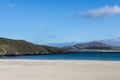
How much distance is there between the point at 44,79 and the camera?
24.4 m

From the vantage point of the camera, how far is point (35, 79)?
80.2 ft

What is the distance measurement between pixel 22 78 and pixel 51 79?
96.8 inches

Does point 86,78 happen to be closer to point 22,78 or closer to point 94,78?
point 94,78

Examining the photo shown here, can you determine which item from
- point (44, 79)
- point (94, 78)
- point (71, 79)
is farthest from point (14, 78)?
point (94, 78)

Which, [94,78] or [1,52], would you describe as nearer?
[94,78]

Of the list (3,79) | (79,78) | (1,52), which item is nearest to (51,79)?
(79,78)

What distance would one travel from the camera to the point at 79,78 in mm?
25016

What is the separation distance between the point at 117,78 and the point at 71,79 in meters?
3.49

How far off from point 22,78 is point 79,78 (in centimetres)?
451

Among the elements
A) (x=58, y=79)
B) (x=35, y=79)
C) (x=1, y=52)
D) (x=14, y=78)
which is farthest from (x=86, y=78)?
(x=1, y=52)

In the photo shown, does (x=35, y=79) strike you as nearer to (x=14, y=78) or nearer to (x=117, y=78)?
(x=14, y=78)

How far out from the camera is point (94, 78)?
81.4 feet

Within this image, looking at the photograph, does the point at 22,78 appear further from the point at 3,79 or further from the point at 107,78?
the point at 107,78

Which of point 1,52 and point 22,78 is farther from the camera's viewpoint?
point 1,52
